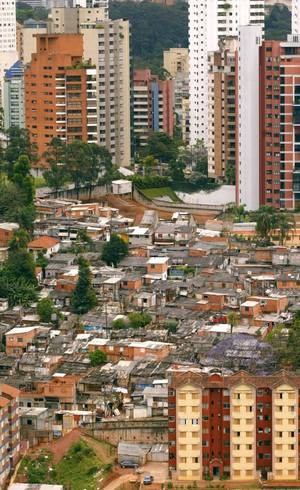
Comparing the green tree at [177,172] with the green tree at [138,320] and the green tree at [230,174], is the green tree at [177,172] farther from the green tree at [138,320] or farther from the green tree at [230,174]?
the green tree at [138,320]

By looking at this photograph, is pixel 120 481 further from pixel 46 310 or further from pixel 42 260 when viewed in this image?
pixel 42 260

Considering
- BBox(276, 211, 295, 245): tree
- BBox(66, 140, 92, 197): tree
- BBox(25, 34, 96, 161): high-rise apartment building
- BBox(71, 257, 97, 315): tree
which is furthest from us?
BBox(25, 34, 96, 161): high-rise apartment building

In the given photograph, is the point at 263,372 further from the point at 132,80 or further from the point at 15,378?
the point at 132,80

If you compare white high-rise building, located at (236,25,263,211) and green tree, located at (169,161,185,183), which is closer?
white high-rise building, located at (236,25,263,211)

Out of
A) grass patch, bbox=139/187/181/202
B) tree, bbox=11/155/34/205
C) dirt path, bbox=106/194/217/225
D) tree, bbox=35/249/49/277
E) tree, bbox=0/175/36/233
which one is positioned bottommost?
tree, bbox=35/249/49/277

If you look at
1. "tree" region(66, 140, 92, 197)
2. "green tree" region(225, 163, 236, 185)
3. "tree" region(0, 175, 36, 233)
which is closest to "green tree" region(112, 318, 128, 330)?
"tree" region(0, 175, 36, 233)

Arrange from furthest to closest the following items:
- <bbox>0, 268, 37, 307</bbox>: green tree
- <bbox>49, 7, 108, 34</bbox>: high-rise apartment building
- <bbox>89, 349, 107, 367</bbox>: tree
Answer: <bbox>49, 7, 108, 34</bbox>: high-rise apartment building → <bbox>0, 268, 37, 307</bbox>: green tree → <bbox>89, 349, 107, 367</bbox>: tree

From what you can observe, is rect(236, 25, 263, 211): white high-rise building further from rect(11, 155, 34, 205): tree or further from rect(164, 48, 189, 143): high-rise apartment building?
rect(164, 48, 189, 143): high-rise apartment building
